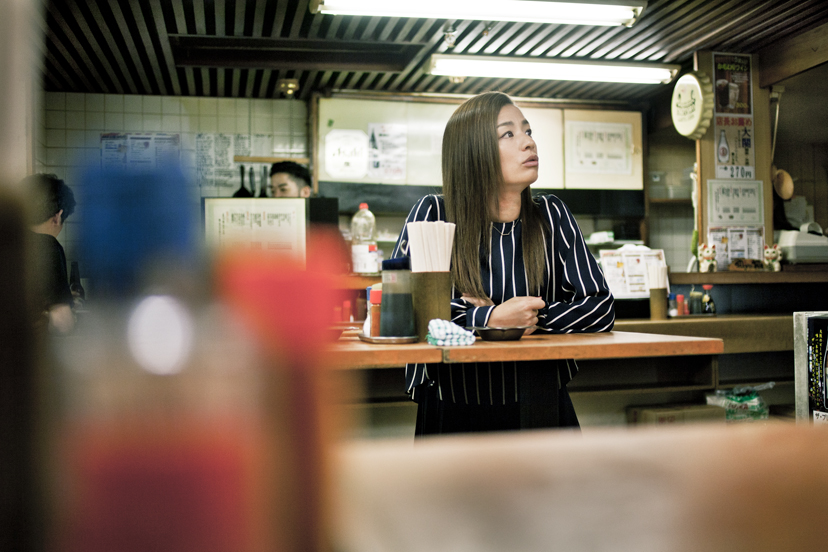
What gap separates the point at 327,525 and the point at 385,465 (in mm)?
59

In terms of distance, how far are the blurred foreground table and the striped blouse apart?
1.21m

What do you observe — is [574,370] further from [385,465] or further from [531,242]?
[385,465]

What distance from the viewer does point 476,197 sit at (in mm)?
1649

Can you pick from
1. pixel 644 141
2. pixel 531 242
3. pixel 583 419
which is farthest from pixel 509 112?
pixel 644 141

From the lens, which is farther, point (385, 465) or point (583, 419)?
point (583, 419)

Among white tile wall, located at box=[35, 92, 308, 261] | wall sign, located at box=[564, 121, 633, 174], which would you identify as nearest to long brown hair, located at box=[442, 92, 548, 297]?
white tile wall, located at box=[35, 92, 308, 261]

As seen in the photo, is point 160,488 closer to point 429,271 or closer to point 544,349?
point 544,349

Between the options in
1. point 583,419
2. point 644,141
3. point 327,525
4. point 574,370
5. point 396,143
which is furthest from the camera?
point 644,141

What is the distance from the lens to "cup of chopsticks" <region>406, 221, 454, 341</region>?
1461mm

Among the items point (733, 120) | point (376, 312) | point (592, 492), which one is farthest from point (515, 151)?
point (733, 120)

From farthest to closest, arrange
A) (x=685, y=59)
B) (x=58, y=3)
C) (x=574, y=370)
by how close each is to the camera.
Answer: (x=685, y=59) → (x=58, y=3) → (x=574, y=370)

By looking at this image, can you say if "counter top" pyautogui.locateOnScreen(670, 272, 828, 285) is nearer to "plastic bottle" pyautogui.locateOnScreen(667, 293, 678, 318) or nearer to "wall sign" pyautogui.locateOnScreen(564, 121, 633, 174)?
"plastic bottle" pyautogui.locateOnScreen(667, 293, 678, 318)

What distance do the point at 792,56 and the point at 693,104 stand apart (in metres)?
0.95

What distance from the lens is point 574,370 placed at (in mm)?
1573
